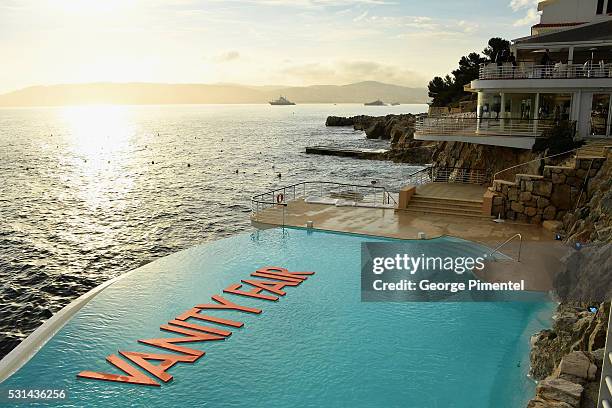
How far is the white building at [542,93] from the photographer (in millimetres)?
28297

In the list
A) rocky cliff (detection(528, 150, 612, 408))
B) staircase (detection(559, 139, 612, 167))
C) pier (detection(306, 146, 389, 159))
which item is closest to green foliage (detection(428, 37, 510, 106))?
pier (detection(306, 146, 389, 159))

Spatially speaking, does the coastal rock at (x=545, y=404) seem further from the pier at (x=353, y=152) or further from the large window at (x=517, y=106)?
the pier at (x=353, y=152)

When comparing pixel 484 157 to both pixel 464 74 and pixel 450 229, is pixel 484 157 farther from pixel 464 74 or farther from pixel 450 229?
pixel 464 74

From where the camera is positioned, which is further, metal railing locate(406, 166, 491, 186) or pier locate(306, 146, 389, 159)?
pier locate(306, 146, 389, 159)

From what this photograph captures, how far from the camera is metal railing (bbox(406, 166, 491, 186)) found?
32.8m

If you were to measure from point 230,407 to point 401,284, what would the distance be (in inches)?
356

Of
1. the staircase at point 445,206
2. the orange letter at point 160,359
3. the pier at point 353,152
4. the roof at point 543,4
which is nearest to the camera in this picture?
the orange letter at point 160,359

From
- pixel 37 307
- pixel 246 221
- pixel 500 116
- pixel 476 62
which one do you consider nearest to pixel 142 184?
pixel 246 221

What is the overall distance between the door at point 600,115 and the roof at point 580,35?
174 inches

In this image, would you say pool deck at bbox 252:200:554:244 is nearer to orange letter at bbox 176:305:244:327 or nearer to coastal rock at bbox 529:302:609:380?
coastal rock at bbox 529:302:609:380

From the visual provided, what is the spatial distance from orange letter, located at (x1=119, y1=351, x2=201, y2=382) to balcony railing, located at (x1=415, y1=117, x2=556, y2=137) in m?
23.7

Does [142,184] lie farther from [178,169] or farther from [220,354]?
[220,354]

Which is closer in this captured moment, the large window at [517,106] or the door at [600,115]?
the door at [600,115]

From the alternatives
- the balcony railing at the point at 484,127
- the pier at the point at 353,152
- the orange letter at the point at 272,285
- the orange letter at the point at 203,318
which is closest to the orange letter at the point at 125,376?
the orange letter at the point at 203,318
